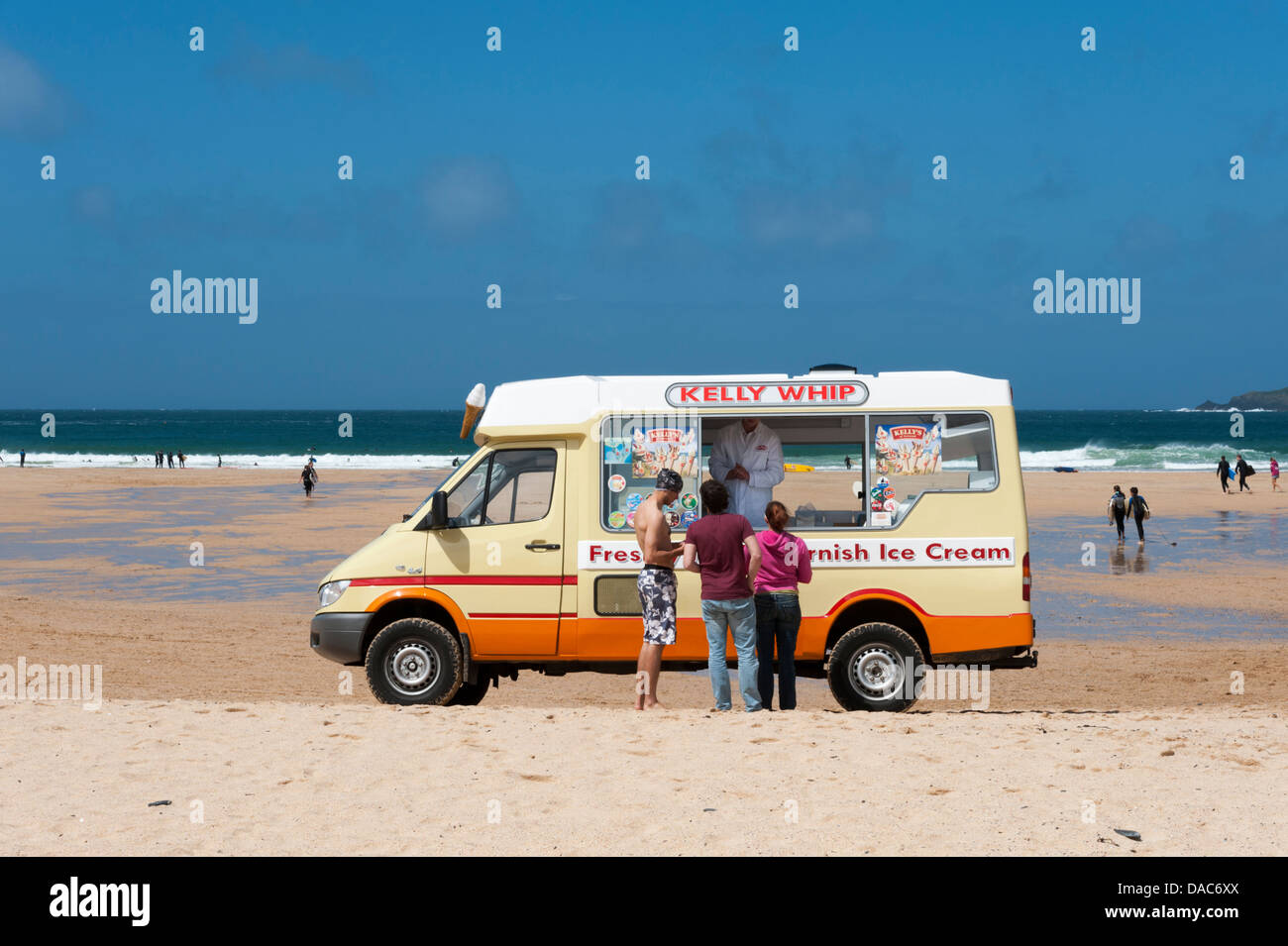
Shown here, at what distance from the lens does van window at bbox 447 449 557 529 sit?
968 centimetres

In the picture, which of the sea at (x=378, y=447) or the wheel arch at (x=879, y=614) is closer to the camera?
the wheel arch at (x=879, y=614)

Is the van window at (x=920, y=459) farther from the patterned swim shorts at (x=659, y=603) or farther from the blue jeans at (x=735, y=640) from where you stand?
the patterned swim shorts at (x=659, y=603)

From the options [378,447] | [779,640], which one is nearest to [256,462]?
[378,447]

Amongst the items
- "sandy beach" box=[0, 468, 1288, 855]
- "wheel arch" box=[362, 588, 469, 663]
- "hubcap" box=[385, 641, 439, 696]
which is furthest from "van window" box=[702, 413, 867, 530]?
"hubcap" box=[385, 641, 439, 696]

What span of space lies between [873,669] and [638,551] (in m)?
2.07

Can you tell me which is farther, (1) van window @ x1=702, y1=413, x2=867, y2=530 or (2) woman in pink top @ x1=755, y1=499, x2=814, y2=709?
(1) van window @ x1=702, y1=413, x2=867, y2=530

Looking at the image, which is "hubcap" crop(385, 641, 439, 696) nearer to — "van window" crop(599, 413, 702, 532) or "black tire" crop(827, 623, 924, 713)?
"van window" crop(599, 413, 702, 532)

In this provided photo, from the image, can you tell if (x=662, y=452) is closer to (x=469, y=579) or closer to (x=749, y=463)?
(x=749, y=463)

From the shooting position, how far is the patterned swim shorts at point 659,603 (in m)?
8.97

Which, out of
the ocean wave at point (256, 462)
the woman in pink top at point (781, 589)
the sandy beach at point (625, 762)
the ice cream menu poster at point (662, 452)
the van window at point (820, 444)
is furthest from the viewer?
the ocean wave at point (256, 462)

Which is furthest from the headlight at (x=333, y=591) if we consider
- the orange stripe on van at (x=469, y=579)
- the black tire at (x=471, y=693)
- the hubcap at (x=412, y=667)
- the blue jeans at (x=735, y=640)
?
the blue jeans at (x=735, y=640)

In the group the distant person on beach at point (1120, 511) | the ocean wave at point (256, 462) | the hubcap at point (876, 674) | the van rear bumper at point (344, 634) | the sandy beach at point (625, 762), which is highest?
the ocean wave at point (256, 462)

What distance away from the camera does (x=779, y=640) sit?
30.9 feet

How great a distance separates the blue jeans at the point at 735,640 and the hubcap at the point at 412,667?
Answer: 2.26 m
